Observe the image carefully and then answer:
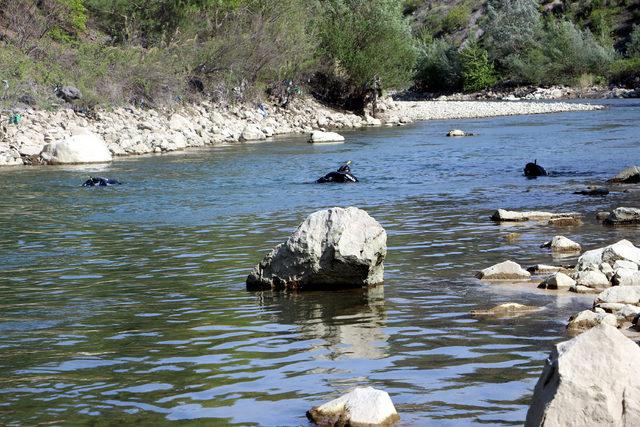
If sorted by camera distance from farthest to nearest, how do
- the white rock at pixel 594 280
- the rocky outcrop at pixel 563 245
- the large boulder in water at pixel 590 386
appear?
1. the rocky outcrop at pixel 563 245
2. the white rock at pixel 594 280
3. the large boulder in water at pixel 590 386

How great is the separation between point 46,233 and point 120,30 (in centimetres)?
3777

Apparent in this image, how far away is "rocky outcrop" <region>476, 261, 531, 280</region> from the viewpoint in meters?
11.6

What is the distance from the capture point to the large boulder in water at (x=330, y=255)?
37.0ft

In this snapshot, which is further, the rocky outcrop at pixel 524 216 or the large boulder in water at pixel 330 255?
the rocky outcrop at pixel 524 216

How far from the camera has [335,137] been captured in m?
41.8

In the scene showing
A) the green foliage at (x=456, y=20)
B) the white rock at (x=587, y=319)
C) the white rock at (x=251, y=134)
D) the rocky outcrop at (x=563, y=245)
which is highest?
the green foliage at (x=456, y=20)

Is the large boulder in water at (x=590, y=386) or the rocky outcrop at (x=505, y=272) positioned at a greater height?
the large boulder in water at (x=590, y=386)

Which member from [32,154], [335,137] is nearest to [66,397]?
[32,154]

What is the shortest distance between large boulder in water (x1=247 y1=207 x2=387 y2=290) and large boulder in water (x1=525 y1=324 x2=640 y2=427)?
6.14 metres

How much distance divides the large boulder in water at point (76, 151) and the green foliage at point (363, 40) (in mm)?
26445

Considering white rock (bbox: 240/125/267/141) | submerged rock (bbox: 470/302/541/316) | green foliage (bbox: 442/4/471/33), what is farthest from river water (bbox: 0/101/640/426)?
green foliage (bbox: 442/4/471/33)

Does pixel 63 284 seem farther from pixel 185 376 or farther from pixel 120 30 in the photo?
pixel 120 30

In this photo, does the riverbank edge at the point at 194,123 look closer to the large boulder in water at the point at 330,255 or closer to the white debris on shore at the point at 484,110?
the white debris on shore at the point at 484,110

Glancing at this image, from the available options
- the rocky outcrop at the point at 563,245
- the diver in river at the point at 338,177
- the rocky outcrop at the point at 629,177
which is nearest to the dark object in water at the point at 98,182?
the diver in river at the point at 338,177
